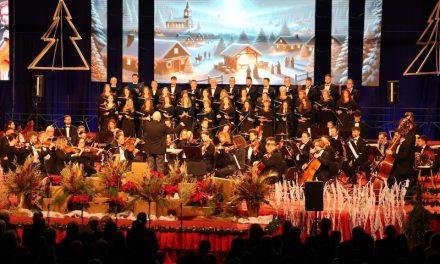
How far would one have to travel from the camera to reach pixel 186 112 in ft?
61.7

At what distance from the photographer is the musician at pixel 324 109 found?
18.5 m

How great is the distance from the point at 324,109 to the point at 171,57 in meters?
5.38

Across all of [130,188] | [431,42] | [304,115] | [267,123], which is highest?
[431,42]

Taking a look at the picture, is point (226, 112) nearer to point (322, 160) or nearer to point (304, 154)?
point (304, 154)

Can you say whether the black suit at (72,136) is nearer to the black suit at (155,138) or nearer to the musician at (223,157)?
the black suit at (155,138)

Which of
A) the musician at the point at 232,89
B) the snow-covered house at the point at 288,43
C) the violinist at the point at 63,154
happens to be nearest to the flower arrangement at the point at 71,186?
the violinist at the point at 63,154

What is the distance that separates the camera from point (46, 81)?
22.9 m

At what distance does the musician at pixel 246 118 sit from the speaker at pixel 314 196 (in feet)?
25.3

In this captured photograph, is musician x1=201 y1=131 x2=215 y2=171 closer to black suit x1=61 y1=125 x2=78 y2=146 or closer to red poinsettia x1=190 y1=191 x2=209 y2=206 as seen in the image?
black suit x1=61 y1=125 x2=78 y2=146

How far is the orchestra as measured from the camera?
14180 mm

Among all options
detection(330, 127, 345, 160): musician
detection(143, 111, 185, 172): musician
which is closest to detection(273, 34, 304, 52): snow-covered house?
detection(330, 127, 345, 160): musician

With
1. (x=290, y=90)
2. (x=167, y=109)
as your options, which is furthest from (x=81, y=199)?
(x=290, y=90)

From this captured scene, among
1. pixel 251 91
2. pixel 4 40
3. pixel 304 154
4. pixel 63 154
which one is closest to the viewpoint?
pixel 63 154

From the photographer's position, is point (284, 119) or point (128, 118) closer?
point (284, 119)
